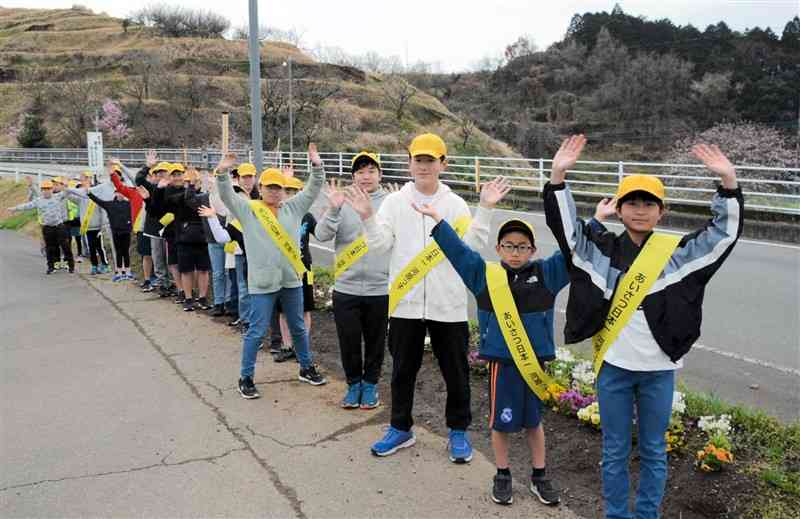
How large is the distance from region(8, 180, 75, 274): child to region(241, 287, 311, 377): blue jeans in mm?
8814

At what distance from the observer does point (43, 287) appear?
11.6m

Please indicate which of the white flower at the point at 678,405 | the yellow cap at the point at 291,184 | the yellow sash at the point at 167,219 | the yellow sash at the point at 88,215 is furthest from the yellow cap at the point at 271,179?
the yellow sash at the point at 88,215

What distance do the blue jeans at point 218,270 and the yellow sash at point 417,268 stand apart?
4.61 meters

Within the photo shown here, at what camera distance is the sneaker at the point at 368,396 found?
212 inches

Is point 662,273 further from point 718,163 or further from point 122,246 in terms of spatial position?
point 122,246

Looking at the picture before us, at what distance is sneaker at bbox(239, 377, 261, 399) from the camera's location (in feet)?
18.5

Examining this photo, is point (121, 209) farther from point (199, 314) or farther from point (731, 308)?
point (731, 308)

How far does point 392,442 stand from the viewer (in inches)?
178

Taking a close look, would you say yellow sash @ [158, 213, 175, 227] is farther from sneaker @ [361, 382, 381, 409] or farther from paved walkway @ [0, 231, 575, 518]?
sneaker @ [361, 382, 381, 409]

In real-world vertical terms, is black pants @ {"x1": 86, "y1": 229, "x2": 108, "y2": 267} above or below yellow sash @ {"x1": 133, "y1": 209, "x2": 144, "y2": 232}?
below

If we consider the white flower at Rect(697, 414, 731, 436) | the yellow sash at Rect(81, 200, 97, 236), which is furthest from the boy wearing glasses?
the yellow sash at Rect(81, 200, 97, 236)

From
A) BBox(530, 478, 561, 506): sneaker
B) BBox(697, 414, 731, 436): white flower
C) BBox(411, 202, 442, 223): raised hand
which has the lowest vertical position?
BBox(530, 478, 561, 506): sneaker

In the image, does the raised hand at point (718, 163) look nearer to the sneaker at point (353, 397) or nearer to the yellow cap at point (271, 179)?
the sneaker at point (353, 397)

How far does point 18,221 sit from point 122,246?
39.2ft
